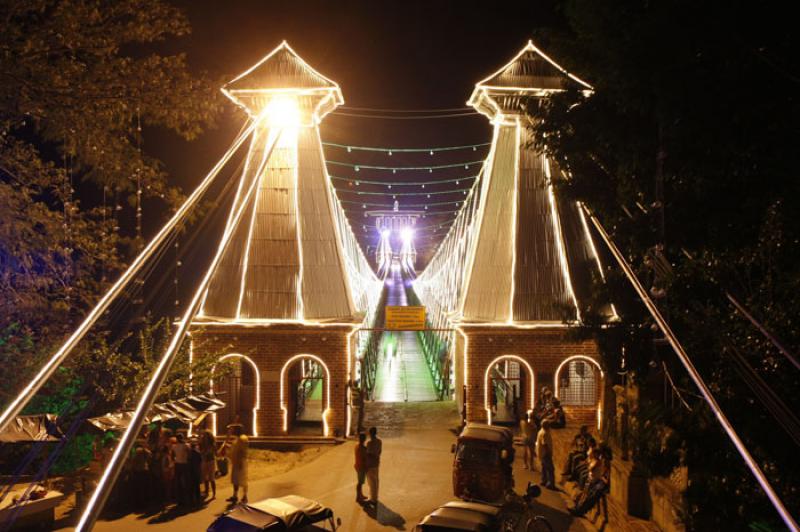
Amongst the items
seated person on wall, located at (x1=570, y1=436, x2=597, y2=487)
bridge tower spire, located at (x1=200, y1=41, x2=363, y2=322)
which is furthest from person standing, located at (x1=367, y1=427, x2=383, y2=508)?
bridge tower spire, located at (x1=200, y1=41, x2=363, y2=322)

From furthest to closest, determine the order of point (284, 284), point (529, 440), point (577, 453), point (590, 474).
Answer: point (284, 284) → point (529, 440) → point (577, 453) → point (590, 474)

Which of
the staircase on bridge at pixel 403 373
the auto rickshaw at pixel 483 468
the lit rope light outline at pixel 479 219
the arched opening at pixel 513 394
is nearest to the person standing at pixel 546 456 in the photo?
the auto rickshaw at pixel 483 468

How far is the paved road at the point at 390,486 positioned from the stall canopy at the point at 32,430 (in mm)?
1852

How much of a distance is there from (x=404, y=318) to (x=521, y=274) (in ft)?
12.1

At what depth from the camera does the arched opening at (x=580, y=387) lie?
701 inches

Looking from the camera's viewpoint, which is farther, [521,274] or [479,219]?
[479,219]

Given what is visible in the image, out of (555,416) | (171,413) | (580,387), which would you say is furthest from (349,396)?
(580,387)

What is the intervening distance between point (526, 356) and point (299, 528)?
10401mm

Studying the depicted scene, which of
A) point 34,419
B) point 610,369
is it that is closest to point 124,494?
point 34,419

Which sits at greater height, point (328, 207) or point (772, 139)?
point (328, 207)

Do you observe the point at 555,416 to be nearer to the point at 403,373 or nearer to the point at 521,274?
the point at 521,274

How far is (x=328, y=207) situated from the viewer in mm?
19078

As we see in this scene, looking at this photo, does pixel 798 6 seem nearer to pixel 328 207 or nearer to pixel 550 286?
pixel 550 286

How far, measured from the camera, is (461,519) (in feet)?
27.5
